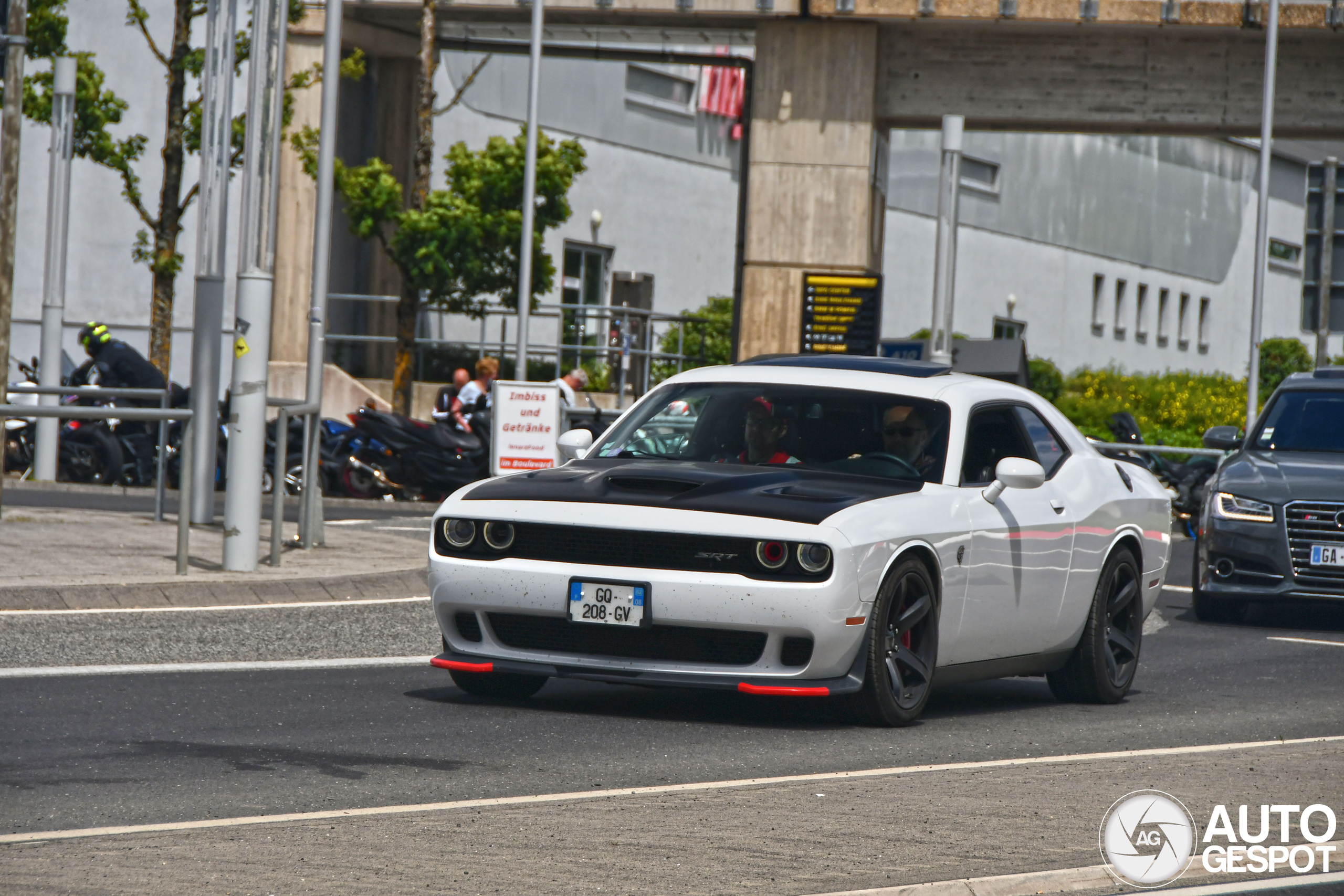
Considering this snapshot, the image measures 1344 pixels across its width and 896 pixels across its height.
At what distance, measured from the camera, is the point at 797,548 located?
7.56m

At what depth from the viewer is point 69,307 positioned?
3425 centimetres

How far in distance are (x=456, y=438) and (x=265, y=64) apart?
10761mm

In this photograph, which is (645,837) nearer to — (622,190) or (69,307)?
(69,307)

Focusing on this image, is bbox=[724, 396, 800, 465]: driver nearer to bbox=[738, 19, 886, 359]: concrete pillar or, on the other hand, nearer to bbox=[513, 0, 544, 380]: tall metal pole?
bbox=[513, 0, 544, 380]: tall metal pole

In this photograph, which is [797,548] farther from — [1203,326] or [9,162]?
[1203,326]

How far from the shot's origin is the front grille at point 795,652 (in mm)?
7652

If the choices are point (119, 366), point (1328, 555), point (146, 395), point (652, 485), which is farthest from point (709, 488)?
point (119, 366)

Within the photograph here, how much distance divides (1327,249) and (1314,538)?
30.6ft

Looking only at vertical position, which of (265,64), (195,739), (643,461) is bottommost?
(195,739)

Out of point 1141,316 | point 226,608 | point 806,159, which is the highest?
point 806,159

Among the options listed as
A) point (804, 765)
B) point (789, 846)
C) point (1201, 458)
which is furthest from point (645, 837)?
point (1201, 458)

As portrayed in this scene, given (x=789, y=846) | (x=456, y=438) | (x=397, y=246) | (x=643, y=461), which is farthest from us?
(x=397, y=246)

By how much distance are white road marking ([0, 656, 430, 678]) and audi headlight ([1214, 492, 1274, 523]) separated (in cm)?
603

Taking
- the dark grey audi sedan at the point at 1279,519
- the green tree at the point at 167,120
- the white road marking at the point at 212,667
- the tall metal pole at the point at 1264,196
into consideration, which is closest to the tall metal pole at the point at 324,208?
the white road marking at the point at 212,667
